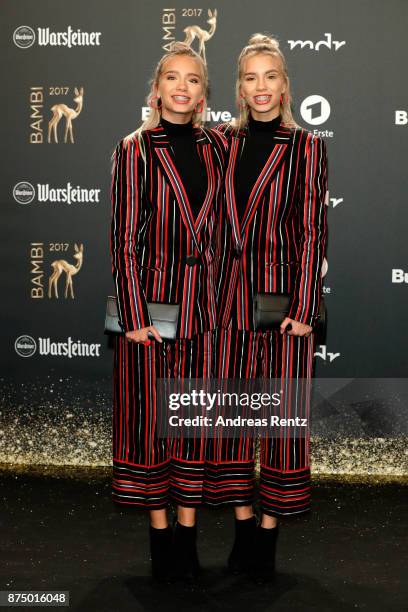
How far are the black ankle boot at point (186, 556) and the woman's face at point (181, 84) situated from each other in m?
1.30

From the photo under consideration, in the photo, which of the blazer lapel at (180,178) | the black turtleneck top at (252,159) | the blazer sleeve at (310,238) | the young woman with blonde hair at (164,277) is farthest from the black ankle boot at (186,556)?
the black turtleneck top at (252,159)

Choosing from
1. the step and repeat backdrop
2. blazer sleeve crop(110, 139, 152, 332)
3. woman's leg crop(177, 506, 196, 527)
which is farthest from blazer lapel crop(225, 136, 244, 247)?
the step and repeat backdrop

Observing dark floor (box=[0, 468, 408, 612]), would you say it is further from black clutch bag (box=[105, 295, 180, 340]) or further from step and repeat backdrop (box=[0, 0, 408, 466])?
black clutch bag (box=[105, 295, 180, 340])

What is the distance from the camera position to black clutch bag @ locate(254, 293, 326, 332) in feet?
7.87

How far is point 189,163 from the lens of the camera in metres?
2.42

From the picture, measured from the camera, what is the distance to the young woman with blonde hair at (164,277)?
2393 millimetres

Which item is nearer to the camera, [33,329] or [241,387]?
[241,387]

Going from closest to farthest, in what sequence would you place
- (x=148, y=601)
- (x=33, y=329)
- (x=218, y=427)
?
1. (x=148, y=601)
2. (x=218, y=427)
3. (x=33, y=329)

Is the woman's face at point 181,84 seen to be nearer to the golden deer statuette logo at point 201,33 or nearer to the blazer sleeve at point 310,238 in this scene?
the blazer sleeve at point 310,238

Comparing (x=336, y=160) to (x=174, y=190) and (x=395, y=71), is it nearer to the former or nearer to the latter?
(x=395, y=71)

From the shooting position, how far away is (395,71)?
340 centimetres

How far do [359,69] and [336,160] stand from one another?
39 centimetres

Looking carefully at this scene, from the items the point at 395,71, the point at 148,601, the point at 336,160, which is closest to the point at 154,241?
the point at 148,601

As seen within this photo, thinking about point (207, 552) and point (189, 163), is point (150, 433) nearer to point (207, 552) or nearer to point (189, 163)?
point (207, 552)
